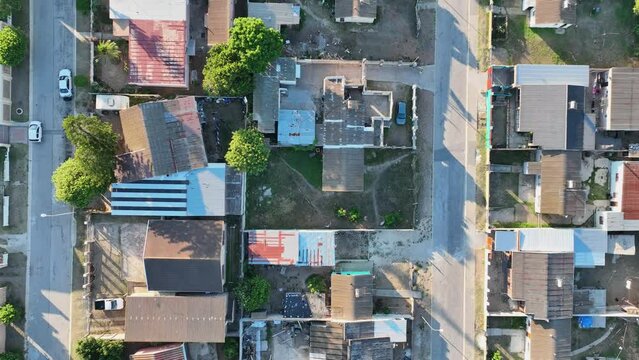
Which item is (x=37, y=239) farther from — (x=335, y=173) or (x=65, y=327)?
(x=335, y=173)

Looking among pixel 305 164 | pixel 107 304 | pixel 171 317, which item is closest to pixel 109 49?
pixel 305 164

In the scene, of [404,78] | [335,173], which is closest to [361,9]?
[404,78]

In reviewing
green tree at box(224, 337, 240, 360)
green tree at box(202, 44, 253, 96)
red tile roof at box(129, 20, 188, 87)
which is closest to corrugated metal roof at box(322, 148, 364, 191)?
green tree at box(202, 44, 253, 96)

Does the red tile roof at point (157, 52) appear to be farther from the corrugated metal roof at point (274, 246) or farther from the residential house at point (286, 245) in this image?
the residential house at point (286, 245)

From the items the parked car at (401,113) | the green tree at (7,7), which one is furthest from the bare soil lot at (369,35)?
the green tree at (7,7)

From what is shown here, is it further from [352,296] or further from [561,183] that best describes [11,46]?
[561,183]

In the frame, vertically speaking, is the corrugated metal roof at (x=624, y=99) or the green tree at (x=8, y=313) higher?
the corrugated metal roof at (x=624, y=99)

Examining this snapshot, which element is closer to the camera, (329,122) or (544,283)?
(544,283)

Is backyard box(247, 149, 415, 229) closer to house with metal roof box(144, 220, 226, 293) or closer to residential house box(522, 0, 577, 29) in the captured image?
house with metal roof box(144, 220, 226, 293)
